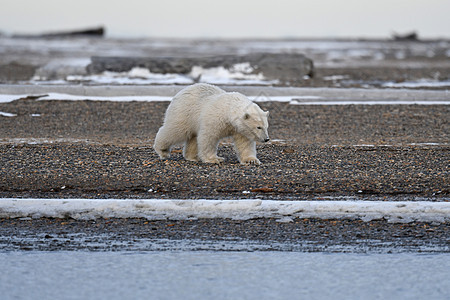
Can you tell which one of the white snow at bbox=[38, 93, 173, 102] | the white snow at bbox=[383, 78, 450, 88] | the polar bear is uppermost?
the polar bear

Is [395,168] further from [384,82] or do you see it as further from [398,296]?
[384,82]

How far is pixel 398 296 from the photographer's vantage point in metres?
4.91

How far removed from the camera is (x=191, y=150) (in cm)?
928

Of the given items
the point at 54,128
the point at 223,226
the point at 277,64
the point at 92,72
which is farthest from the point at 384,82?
the point at 223,226

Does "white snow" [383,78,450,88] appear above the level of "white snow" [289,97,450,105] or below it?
below

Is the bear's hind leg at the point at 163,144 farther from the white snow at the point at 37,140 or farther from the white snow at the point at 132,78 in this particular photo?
the white snow at the point at 132,78

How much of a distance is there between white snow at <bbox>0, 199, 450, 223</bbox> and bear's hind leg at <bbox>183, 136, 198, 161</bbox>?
8.71 ft

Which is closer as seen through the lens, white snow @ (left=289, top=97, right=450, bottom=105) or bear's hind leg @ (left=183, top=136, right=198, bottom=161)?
bear's hind leg @ (left=183, top=136, right=198, bottom=161)

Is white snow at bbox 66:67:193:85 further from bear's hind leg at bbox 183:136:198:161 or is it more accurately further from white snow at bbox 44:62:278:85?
bear's hind leg at bbox 183:136:198:161

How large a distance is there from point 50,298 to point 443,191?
4.24 meters

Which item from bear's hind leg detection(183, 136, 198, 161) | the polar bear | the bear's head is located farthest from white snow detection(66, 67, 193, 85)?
the bear's head

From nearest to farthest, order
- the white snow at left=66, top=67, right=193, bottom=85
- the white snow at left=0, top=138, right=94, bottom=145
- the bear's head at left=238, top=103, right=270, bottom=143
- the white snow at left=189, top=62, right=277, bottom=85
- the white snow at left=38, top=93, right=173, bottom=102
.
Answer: the bear's head at left=238, top=103, right=270, bottom=143 → the white snow at left=0, top=138, right=94, bottom=145 → the white snow at left=38, top=93, right=173, bottom=102 → the white snow at left=66, top=67, right=193, bottom=85 → the white snow at left=189, top=62, right=277, bottom=85

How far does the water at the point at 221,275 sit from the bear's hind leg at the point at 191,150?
370 centimetres

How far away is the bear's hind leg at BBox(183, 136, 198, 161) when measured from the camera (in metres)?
9.23
